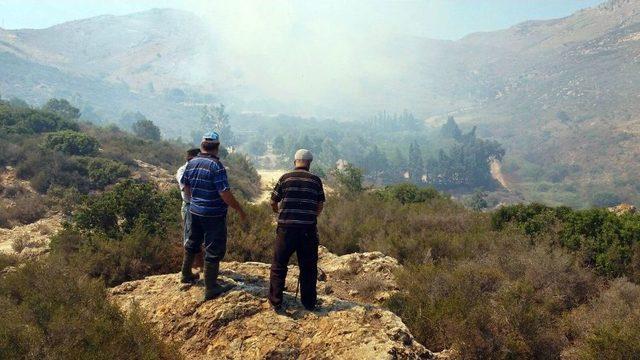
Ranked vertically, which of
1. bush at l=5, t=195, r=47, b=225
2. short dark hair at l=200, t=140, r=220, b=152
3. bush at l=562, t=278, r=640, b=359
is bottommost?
bush at l=5, t=195, r=47, b=225

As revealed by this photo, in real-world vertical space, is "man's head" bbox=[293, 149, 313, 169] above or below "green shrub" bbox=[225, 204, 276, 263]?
above

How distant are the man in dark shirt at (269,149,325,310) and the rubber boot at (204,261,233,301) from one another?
75cm

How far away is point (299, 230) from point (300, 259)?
0.37m

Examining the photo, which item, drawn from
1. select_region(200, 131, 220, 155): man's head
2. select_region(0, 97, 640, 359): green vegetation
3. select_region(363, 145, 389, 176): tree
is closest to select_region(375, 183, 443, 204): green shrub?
select_region(0, 97, 640, 359): green vegetation

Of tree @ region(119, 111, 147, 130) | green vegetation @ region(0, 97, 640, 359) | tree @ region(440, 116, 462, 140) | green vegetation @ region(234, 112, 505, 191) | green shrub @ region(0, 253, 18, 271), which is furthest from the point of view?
tree @ region(440, 116, 462, 140)

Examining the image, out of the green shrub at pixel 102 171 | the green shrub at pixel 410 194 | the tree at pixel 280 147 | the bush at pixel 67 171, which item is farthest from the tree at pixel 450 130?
the bush at pixel 67 171

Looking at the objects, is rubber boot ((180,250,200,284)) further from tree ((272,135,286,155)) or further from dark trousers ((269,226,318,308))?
tree ((272,135,286,155))

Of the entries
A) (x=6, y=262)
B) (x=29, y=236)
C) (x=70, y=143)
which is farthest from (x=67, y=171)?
(x=6, y=262)

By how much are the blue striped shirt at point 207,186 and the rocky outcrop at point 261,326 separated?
1074 mm

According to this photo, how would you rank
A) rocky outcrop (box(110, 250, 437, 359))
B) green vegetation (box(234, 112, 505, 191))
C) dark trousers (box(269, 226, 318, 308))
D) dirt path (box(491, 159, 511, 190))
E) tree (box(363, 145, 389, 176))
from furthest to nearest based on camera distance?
tree (box(363, 145, 389, 176)) → dirt path (box(491, 159, 511, 190)) → green vegetation (box(234, 112, 505, 191)) → dark trousers (box(269, 226, 318, 308)) → rocky outcrop (box(110, 250, 437, 359))

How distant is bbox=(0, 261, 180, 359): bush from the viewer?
3.35 meters

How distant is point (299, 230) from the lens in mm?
4613

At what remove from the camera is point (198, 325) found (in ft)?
15.1

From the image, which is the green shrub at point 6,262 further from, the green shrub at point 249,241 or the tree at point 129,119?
the tree at point 129,119
